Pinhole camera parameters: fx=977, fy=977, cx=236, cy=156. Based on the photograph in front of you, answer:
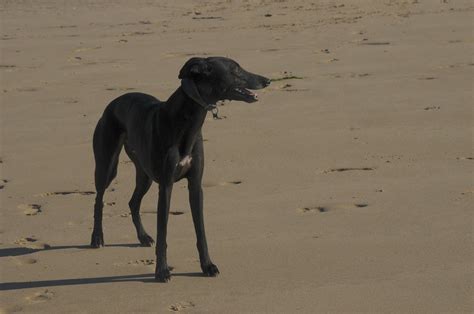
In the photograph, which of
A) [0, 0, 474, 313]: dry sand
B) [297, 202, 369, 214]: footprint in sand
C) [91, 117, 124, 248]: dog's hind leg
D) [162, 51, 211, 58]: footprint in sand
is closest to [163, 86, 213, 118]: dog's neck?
[91, 117, 124, 248]: dog's hind leg

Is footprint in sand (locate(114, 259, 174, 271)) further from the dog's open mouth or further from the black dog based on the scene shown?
the dog's open mouth

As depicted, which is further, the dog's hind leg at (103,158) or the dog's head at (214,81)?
the dog's hind leg at (103,158)

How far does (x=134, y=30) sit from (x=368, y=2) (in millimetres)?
5260

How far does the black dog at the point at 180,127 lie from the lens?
582 cm

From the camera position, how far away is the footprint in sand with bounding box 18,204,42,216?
25.0ft

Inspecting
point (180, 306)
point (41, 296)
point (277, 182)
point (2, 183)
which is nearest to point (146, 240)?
point (41, 296)

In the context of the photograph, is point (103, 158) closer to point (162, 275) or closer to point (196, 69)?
point (162, 275)

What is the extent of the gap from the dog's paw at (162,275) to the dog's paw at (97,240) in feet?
2.81

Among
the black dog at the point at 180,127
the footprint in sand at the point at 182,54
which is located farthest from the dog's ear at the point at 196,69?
the footprint in sand at the point at 182,54

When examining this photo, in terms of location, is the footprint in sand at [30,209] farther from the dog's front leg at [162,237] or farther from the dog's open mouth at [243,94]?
the dog's open mouth at [243,94]

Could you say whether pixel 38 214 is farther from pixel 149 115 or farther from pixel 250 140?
pixel 250 140

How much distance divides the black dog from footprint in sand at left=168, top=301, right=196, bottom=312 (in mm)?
399

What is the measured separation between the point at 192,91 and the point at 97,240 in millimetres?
1541

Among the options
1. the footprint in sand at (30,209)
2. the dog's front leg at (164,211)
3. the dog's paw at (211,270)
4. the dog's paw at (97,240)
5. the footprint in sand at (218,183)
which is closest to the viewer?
the dog's front leg at (164,211)
